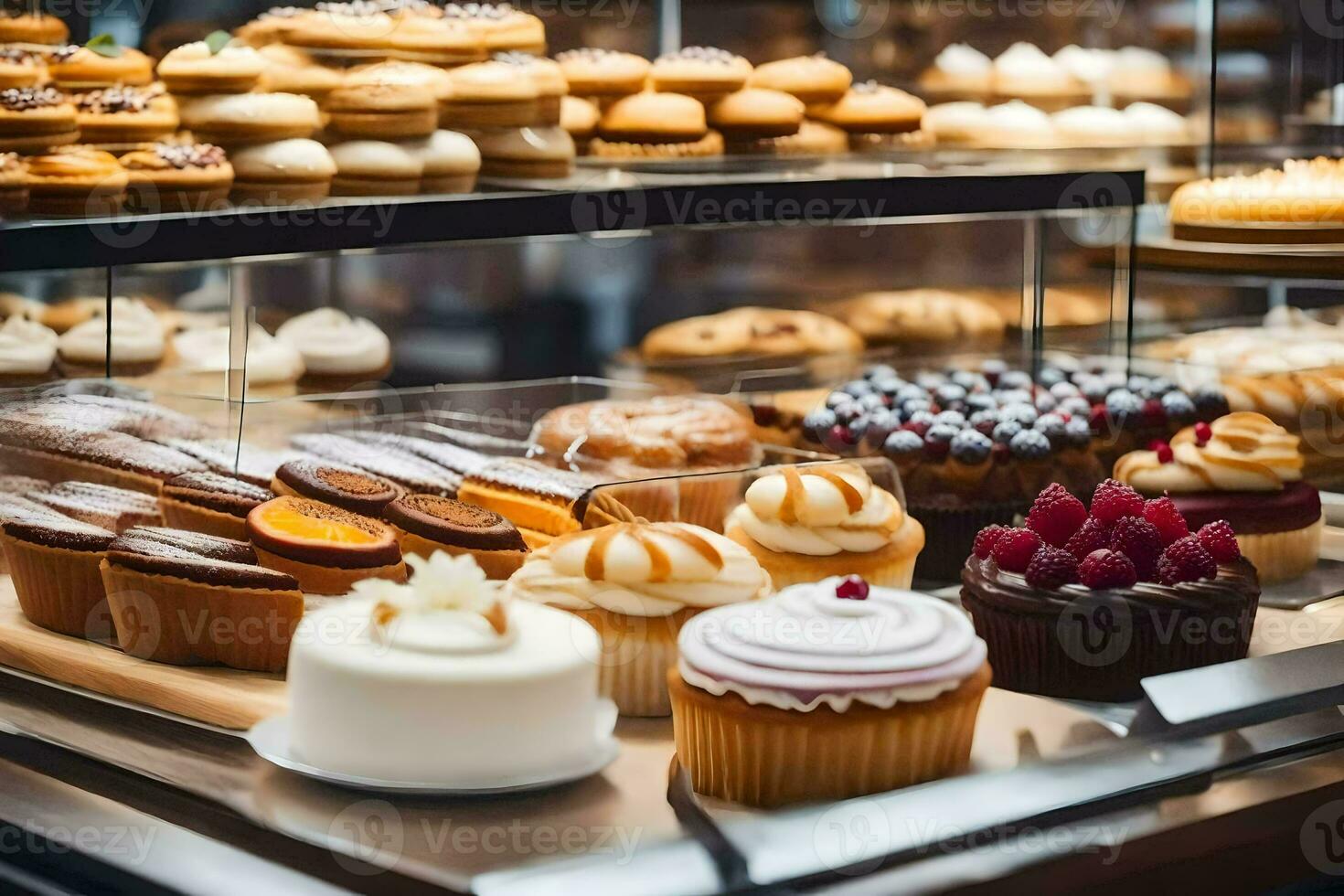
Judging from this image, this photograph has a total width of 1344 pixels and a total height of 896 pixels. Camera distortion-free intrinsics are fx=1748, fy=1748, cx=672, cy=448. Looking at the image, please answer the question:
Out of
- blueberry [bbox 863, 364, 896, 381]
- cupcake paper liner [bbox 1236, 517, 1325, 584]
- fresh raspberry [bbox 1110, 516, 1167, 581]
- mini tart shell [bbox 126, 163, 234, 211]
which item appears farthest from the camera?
blueberry [bbox 863, 364, 896, 381]

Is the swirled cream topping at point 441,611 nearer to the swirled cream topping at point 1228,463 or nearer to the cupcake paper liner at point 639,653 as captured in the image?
the cupcake paper liner at point 639,653

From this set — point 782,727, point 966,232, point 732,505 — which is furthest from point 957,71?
point 782,727

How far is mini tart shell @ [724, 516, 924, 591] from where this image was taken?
2213 mm

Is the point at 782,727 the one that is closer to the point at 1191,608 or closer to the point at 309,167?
the point at 1191,608

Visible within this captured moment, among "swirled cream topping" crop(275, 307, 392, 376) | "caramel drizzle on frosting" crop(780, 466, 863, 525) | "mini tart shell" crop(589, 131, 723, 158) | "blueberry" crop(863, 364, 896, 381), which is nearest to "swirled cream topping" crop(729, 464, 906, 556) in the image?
"caramel drizzle on frosting" crop(780, 466, 863, 525)

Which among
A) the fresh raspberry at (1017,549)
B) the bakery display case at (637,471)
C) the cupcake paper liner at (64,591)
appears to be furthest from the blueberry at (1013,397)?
the cupcake paper liner at (64,591)

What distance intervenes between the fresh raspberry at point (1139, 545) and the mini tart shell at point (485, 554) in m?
0.73

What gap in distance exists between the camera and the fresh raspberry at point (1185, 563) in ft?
6.92

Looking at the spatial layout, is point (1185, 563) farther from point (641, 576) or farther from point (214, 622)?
point (214, 622)

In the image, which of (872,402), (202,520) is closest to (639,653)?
(202,520)

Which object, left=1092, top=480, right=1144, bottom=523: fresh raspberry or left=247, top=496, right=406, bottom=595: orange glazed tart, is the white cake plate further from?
left=1092, top=480, right=1144, bottom=523: fresh raspberry

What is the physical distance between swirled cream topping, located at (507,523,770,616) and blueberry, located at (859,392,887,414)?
805 millimetres

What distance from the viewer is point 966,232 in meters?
3.51

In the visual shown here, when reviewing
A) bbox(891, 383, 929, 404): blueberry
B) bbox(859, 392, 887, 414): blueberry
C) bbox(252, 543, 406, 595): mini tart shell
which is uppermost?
bbox(891, 383, 929, 404): blueberry
